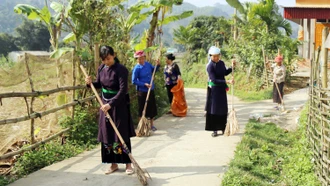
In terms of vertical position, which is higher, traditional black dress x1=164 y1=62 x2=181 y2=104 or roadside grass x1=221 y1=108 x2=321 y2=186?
traditional black dress x1=164 y1=62 x2=181 y2=104

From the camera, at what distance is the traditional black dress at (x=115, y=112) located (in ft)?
15.6

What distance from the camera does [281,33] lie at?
16250 mm

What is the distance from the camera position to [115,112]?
15.8ft

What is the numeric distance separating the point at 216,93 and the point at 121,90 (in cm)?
252

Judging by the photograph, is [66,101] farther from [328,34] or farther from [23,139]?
[328,34]

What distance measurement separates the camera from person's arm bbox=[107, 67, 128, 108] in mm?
4680

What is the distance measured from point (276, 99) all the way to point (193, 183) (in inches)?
251

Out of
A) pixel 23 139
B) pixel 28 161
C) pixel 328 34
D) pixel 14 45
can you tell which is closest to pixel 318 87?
pixel 328 34

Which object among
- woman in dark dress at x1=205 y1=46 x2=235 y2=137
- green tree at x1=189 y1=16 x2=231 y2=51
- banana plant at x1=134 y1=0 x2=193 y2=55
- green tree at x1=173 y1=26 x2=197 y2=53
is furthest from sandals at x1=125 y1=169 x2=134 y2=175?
green tree at x1=173 y1=26 x2=197 y2=53

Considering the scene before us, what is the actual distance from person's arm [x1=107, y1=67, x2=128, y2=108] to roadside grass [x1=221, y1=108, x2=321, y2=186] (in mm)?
1604

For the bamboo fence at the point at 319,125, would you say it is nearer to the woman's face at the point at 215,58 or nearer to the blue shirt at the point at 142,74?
the woman's face at the point at 215,58

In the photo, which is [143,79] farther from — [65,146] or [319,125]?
[319,125]

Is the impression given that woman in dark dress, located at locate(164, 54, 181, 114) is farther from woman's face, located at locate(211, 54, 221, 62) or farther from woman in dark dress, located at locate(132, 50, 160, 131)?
woman's face, located at locate(211, 54, 221, 62)

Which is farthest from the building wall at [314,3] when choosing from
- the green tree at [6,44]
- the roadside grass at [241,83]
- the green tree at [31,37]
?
the green tree at [6,44]
